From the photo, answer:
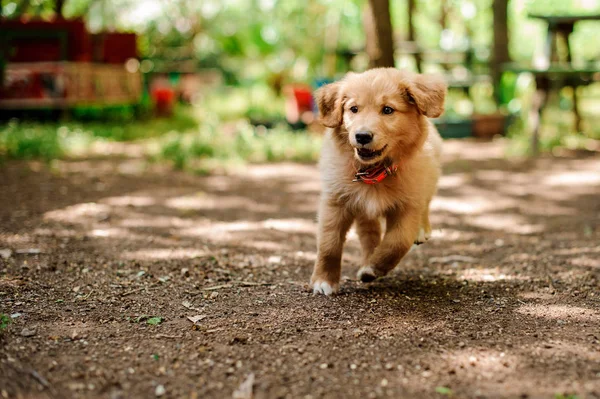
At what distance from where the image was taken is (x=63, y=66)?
13.3 meters

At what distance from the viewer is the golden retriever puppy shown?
3740mm

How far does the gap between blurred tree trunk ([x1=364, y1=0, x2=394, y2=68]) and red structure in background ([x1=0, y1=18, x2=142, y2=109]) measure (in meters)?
7.39

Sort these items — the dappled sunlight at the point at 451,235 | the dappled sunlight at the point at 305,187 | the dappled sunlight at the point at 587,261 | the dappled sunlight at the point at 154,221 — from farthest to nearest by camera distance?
the dappled sunlight at the point at 305,187
the dappled sunlight at the point at 154,221
the dappled sunlight at the point at 451,235
the dappled sunlight at the point at 587,261

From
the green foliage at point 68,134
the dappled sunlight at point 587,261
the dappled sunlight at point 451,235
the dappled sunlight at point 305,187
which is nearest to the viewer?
the dappled sunlight at point 587,261

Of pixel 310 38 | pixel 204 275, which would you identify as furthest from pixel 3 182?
pixel 310 38

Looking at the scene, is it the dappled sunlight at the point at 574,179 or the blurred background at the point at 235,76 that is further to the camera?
the blurred background at the point at 235,76

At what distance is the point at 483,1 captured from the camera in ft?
92.7

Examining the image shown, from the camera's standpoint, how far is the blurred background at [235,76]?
1005 centimetres

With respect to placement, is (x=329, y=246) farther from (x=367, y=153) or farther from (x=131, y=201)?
(x=131, y=201)

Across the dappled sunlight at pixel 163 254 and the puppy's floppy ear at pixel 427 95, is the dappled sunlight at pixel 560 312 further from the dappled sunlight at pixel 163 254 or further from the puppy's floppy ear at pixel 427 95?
the dappled sunlight at pixel 163 254

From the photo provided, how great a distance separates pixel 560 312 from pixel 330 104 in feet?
6.12

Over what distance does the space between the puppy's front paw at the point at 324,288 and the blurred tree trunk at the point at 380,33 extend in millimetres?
5621

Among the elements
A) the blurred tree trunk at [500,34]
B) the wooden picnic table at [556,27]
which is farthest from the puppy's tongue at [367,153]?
the blurred tree trunk at [500,34]

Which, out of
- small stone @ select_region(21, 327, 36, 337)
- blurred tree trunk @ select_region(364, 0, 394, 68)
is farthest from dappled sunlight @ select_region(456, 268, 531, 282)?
blurred tree trunk @ select_region(364, 0, 394, 68)
